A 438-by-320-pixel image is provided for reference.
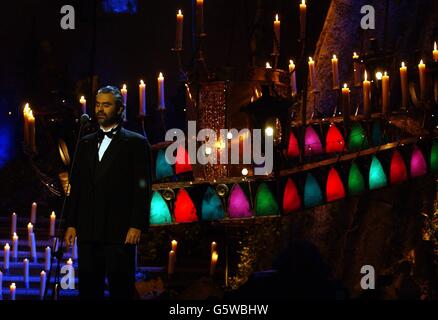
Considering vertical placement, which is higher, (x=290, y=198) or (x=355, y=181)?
(x=355, y=181)

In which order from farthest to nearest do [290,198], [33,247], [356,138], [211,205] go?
1. [33,247]
2. [356,138]
3. [290,198]
4. [211,205]

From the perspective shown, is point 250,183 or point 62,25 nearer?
point 250,183

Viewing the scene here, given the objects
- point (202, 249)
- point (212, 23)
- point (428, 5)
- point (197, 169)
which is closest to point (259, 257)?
point (202, 249)

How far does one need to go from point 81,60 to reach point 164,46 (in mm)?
1511

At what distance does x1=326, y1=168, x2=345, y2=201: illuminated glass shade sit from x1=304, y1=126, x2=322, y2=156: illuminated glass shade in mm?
883

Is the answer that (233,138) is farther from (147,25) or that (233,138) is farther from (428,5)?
(147,25)

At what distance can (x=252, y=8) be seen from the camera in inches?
434

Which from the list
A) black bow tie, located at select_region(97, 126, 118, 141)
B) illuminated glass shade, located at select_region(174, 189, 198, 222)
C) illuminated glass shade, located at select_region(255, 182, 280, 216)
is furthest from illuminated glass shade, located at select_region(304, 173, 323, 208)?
black bow tie, located at select_region(97, 126, 118, 141)

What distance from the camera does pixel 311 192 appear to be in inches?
258

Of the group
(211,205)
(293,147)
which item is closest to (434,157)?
(293,147)

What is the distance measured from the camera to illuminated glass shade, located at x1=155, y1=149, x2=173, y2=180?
654cm

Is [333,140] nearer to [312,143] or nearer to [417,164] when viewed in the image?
[312,143]

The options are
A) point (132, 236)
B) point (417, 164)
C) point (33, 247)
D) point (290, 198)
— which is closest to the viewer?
point (132, 236)

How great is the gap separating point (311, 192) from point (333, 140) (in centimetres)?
111
